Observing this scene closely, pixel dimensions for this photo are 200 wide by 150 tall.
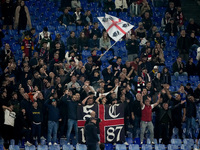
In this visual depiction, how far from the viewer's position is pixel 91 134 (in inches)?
629

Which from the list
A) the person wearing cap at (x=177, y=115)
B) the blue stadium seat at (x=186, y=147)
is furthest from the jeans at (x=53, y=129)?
the blue stadium seat at (x=186, y=147)

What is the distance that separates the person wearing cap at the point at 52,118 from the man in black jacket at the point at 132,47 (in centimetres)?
480

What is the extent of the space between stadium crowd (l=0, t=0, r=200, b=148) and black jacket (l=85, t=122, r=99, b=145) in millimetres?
1159

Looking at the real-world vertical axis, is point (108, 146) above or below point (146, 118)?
below

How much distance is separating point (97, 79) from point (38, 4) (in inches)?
275

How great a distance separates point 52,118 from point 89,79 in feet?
7.77

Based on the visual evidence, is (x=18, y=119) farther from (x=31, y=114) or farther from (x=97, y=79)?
(x=97, y=79)

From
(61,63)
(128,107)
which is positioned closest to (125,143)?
(128,107)

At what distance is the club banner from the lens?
17188mm

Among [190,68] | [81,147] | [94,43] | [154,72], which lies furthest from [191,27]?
[81,147]

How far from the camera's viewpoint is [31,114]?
55.4ft

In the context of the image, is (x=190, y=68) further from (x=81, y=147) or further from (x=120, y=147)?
(x=81, y=147)

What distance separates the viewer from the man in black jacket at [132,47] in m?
20.7

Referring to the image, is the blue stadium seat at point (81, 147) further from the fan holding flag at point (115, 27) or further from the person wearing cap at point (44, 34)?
the person wearing cap at point (44, 34)
